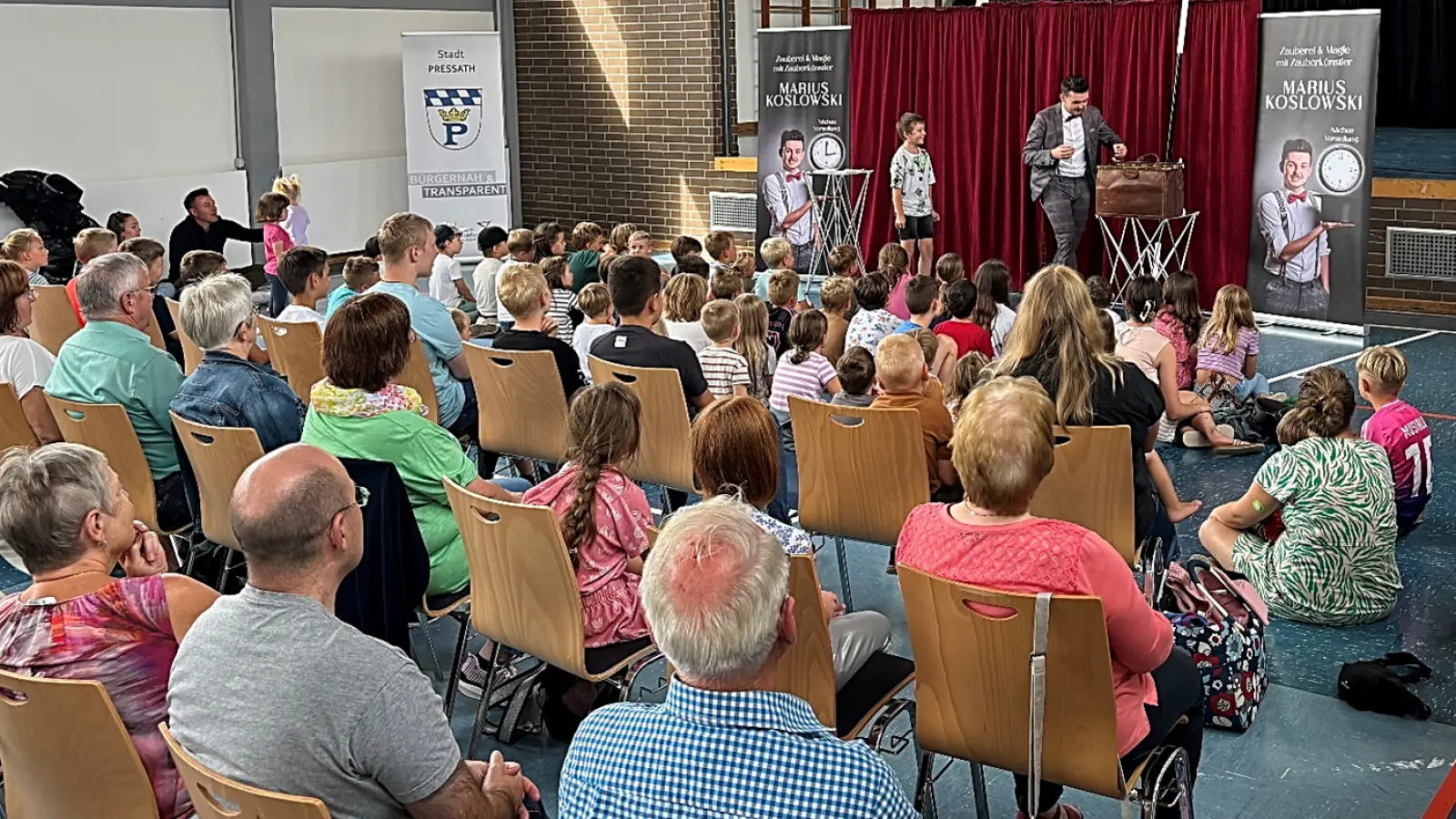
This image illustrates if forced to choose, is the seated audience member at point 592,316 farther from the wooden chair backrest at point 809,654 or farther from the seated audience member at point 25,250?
the wooden chair backrest at point 809,654

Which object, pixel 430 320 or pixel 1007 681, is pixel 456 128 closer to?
pixel 430 320

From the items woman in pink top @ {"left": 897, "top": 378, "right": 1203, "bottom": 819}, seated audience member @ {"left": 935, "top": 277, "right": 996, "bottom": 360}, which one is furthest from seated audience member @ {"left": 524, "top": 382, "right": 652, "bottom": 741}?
seated audience member @ {"left": 935, "top": 277, "right": 996, "bottom": 360}

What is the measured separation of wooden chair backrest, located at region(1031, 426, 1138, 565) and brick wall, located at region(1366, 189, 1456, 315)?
260 inches

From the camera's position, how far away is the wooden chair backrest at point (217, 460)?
407 cm

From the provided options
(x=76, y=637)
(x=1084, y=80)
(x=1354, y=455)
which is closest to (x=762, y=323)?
(x=1354, y=455)

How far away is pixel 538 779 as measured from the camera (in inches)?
154

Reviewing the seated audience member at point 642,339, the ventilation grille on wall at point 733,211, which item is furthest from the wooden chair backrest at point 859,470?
the ventilation grille on wall at point 733,211

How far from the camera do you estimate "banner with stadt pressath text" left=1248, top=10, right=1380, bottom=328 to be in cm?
936

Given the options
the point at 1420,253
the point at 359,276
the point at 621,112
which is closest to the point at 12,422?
the point at 359,276

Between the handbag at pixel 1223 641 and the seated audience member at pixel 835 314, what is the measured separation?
8.89 ft

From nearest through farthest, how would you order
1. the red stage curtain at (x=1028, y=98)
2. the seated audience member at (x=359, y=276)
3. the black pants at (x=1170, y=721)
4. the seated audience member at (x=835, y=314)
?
the black pants at (x=1170, y=721)
the seated audience member at (x=835, y=314)
the seated audience member at (x=359, y=276)
the red stage curtain at (x=1028, y=98)

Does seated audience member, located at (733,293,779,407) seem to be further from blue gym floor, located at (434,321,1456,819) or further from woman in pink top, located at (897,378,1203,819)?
woman in pink top, located at (897,378,1203,819)

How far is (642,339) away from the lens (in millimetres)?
5395

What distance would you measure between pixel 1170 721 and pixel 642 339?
A: 107 inches
